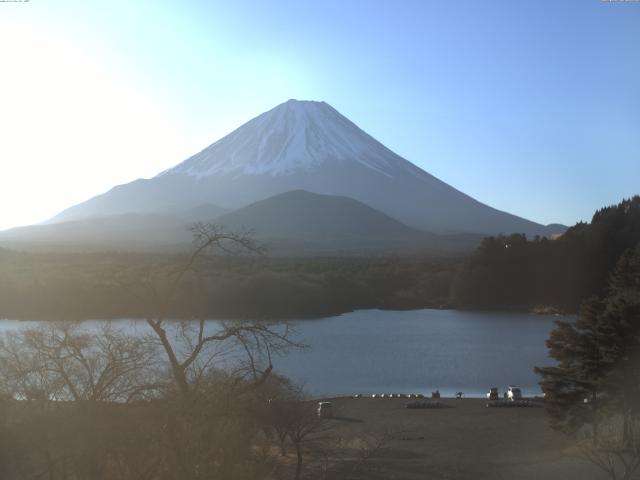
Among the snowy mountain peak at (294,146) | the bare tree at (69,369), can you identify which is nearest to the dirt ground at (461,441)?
the bare tree at (69,369)

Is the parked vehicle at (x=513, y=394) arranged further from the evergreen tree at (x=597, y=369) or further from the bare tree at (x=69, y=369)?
the bare tree at (x=69, y=369)

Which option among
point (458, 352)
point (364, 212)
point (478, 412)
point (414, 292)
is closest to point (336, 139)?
point (364, 212)

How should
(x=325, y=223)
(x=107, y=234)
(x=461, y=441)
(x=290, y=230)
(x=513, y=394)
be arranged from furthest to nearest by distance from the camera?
(x=325, y=223), (x=290, y=230), (x=107, y=234), (x=513, y=394), (x=461, y=441)

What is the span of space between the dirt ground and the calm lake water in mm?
1872

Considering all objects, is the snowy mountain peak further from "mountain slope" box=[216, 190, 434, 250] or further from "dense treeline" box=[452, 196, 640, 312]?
"dense treeline" box=[452, 196, 640, 312]

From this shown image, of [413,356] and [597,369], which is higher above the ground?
[597,369]

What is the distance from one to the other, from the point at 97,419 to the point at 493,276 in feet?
132

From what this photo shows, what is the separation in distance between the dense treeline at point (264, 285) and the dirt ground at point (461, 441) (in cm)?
329

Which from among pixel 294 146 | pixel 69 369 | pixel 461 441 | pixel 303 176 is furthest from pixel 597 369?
pixel 294 146

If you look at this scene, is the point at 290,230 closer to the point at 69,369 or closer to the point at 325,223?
the point at 325,223

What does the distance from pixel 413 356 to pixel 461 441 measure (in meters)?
10.3

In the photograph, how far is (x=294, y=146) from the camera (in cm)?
9306

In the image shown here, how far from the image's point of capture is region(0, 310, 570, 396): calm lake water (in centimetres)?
1783

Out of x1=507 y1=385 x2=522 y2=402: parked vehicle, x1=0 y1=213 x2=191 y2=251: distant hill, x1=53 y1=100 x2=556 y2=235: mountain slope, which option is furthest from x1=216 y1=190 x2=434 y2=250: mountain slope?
x1=507 y1=385 x2=522 y2=402: parked vehicle
